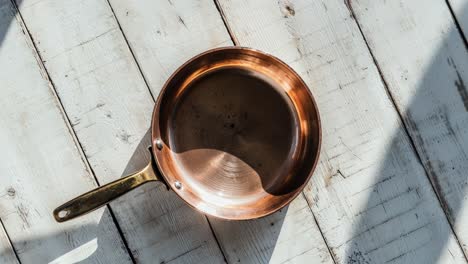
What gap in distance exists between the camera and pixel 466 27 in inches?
36.2

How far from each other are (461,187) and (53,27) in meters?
0.65

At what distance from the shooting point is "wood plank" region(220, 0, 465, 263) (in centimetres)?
91

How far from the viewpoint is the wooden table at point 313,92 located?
2.94ft

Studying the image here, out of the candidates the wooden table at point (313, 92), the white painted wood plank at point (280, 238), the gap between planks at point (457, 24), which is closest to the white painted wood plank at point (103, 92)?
the wooden table at point (313, 92)

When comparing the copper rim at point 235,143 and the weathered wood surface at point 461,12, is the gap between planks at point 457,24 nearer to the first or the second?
the weathered wood surface at point 461,12

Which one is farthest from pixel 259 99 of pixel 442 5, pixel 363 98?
pixel 442 5

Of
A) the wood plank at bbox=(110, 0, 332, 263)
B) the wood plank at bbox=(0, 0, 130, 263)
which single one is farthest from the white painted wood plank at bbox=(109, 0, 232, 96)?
the wood plank at bbox=(0, 0, 130, 263)

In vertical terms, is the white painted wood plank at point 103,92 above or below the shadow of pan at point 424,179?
above

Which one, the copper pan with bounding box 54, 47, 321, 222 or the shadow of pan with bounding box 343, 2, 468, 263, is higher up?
the copper pan with bounding box 54, 47, 321, 222

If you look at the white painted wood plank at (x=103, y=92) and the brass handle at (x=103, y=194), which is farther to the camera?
→ the white painted wood plank at (x=103, y=92)

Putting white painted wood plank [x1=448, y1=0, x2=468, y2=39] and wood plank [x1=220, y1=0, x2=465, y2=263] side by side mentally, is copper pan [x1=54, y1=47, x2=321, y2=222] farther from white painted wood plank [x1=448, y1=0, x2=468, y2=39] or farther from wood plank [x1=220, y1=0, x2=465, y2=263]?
white painted wood plank [x1=448, y1=0, x2=468, y2=39]

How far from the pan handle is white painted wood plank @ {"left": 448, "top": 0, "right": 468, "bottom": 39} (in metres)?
0.51

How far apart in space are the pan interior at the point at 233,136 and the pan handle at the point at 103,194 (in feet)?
0.31

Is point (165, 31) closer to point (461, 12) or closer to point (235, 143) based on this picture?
point (235, 143)
